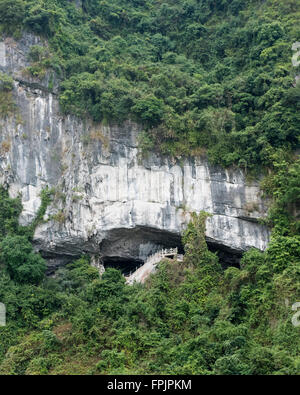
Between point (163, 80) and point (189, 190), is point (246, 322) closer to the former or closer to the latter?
point (189, 190)

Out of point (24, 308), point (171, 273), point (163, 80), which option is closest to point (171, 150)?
point (163, 80)

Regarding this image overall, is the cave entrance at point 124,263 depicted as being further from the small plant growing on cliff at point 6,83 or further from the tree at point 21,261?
the small plant growing on cliff at point 6,83

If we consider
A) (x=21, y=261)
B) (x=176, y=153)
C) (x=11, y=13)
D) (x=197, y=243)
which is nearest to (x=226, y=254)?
(x=197, y=243)

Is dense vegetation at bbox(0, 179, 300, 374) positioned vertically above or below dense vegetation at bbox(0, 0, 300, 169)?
below

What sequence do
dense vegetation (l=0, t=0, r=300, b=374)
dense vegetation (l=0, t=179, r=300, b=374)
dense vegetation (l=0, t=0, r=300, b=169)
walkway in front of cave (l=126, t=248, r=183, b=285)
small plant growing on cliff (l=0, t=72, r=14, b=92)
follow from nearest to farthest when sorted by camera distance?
dense vegetation (l=0, t=179, r=300, b=374)
dense vegetation (l=0, t=0, r=300, b=374)
walkway in front of cave (l=126, t=248, r=183, b=285)
dense vegetation (l=0, t=0, r=300, b=169)
small plant growing on cliff (l=0, t=72, r=14, b=92)

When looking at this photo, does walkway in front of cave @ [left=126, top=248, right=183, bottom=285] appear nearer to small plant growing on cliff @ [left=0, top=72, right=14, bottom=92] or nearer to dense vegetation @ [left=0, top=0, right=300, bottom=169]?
dense vegetation @ [left=0, top=0, right=300, bottom=169]

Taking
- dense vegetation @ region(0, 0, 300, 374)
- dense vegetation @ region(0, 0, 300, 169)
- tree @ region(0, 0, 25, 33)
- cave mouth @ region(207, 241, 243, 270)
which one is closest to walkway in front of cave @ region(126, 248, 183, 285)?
dense vegetation @ region(0, 0, 300, 374)
